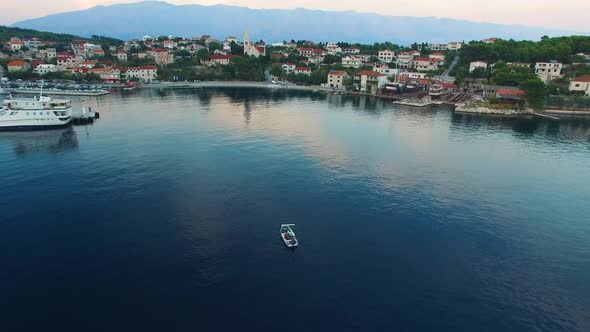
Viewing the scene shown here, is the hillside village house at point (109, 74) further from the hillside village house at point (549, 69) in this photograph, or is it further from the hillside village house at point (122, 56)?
the hillside village house at point (549, 69)

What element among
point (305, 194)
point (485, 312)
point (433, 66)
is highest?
point (433, 66)

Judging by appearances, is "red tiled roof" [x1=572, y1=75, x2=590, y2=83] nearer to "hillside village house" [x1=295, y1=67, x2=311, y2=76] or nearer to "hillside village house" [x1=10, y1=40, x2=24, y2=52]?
"hillside village house" [x1=295, y1=67, x2=311, y2=76]

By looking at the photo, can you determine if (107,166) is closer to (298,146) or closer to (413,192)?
(298,146)

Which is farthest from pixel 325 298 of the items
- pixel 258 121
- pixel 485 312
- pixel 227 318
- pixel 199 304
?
pixel 258 121

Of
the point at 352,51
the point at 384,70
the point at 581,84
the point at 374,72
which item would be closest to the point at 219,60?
the point at 374,72

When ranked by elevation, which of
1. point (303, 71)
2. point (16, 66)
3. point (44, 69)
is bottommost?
point (44, 69)

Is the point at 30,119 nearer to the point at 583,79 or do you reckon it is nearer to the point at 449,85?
the point at 449,85
